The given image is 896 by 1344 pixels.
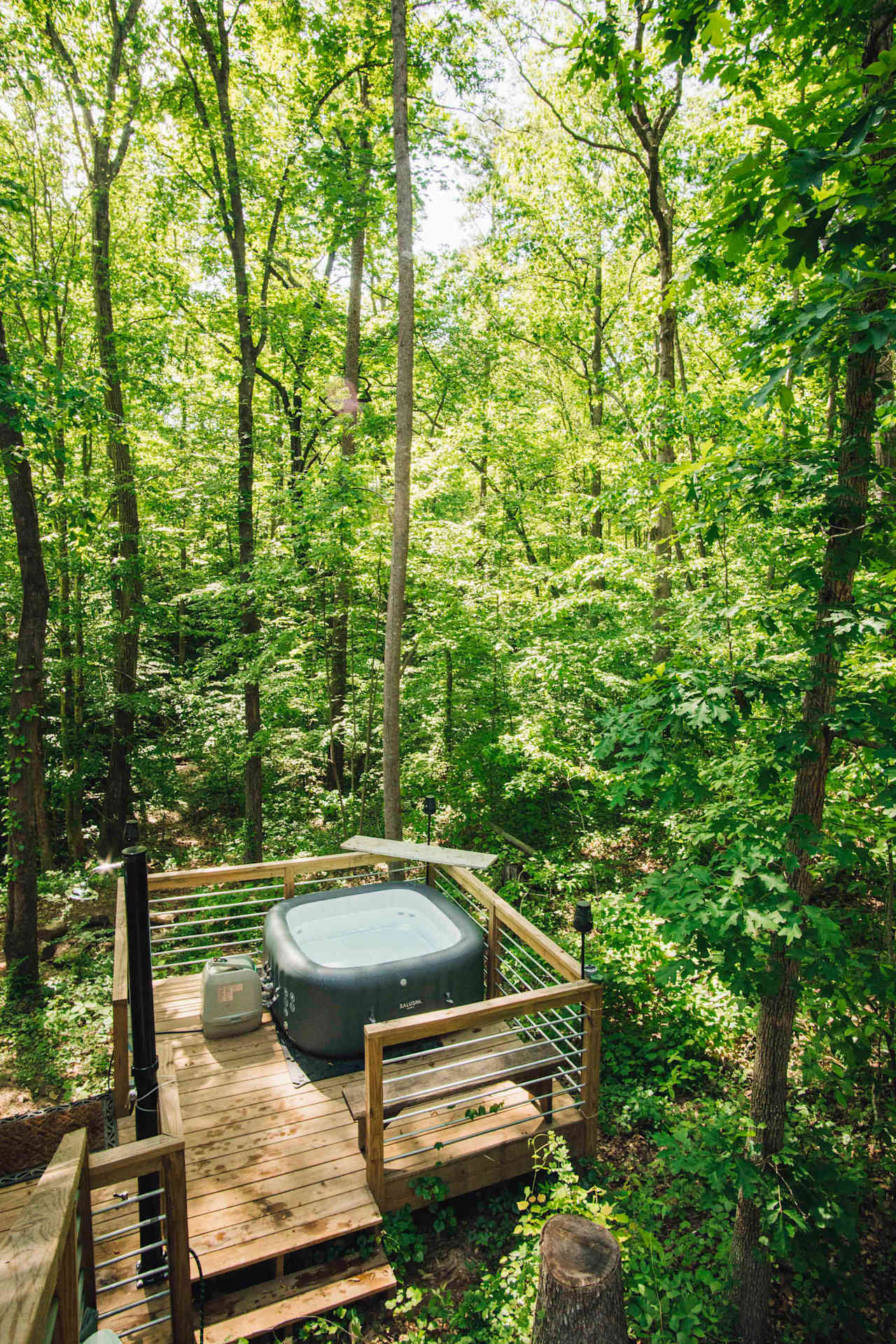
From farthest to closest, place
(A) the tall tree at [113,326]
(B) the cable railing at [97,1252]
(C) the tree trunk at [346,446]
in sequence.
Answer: (C) the tree trunk at [346,446]
(A) the tall tree at [113,326]
(B) the cable railing at [97,1252]

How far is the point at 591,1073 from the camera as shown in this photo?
3.77 meters

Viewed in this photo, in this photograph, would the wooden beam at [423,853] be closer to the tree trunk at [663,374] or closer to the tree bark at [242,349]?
the tree bark at [242,349]

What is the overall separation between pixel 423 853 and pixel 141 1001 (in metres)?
2.36

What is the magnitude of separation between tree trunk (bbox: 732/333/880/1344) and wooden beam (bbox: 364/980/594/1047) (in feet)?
3.46

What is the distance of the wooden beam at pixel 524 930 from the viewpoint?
3826mm

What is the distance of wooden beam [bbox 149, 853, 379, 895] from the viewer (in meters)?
4.88

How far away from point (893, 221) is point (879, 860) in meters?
3.04

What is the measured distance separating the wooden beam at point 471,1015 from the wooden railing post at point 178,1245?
0.97 m

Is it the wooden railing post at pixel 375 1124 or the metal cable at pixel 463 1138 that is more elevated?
the wooden railing post at pixel 375 1124

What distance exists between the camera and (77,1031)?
5469 millimetres

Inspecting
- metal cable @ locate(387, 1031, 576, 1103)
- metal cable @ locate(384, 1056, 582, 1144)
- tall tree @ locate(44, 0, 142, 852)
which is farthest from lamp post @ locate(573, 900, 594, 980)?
tall tree @ locate(44, 0, 142, 852)

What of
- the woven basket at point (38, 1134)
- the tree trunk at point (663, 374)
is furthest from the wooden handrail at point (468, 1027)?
the tree trunk at point (663, 374)

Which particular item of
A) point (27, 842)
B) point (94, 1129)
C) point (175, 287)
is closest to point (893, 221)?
point (94, 1129)

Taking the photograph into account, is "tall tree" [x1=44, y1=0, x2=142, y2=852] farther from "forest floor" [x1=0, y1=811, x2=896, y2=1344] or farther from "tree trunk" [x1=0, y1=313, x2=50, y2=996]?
"forest floor" [x1=0, y1=811, x2=896, y2=1344]
